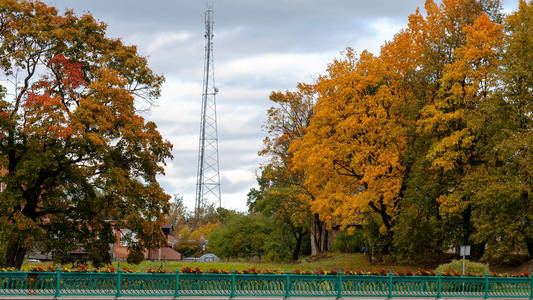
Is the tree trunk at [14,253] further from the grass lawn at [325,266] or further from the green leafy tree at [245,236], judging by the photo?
the green leafy tree at [245,236]

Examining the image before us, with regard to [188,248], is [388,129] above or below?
above

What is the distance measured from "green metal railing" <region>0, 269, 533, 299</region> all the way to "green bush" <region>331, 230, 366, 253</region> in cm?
2800

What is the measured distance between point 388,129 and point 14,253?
80.7ft

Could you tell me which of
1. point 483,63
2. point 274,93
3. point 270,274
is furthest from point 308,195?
point 270,274

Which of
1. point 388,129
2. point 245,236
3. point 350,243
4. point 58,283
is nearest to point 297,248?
point 245,236

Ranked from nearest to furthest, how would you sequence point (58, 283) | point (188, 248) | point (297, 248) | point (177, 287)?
point (58, 283) < point (177, 287) < point (297, 248) < point (188, 248)

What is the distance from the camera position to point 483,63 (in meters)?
40.7

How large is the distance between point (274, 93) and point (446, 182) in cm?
2096

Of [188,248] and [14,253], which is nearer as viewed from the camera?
[14,253]

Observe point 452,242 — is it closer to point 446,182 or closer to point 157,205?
point 446,182

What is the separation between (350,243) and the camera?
2160 inches

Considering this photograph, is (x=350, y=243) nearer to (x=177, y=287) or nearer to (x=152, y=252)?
(x=152, y=252)

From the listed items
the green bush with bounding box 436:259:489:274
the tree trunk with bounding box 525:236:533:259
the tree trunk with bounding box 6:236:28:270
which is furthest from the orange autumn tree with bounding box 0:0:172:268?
the tree trunk with bounding box 525:236:533:259

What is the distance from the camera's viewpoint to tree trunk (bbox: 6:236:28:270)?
32.5 meters
